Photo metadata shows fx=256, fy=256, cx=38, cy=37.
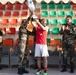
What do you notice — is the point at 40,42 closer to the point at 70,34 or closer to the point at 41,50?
the point at 41,50

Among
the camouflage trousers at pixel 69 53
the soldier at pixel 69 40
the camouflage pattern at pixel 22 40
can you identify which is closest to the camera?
the camouflage pattern at pixel 22 40

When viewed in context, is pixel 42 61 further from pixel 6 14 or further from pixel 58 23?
pixel 6 14

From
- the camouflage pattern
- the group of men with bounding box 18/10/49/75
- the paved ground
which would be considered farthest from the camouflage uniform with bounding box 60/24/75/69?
the camouflage pattern

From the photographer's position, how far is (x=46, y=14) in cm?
998

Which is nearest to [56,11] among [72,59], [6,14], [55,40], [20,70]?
[55,40]

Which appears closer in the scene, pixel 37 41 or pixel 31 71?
pixel 37 41

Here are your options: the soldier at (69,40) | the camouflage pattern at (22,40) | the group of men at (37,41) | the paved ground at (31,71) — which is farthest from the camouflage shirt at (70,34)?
the camouflage pattern at (22,40)

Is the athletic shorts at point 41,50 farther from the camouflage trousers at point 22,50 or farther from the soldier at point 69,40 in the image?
the soldier at point 69,40

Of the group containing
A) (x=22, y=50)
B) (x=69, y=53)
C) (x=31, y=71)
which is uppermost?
(x=22, y=50)

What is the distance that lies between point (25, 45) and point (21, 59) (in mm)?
443

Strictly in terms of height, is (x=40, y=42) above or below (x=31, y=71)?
above

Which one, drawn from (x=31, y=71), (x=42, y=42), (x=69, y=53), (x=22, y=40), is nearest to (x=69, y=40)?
(x=69, y=53)

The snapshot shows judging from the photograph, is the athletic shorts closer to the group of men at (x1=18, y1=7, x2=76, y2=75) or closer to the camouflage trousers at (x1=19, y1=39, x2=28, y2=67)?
the group of men at (x1=18, y1=7, x2=76, y2=75)

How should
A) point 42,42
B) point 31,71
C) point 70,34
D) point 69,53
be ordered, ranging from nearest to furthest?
point 42,42 → point 70,34 → point 69,53 → point 31,71
